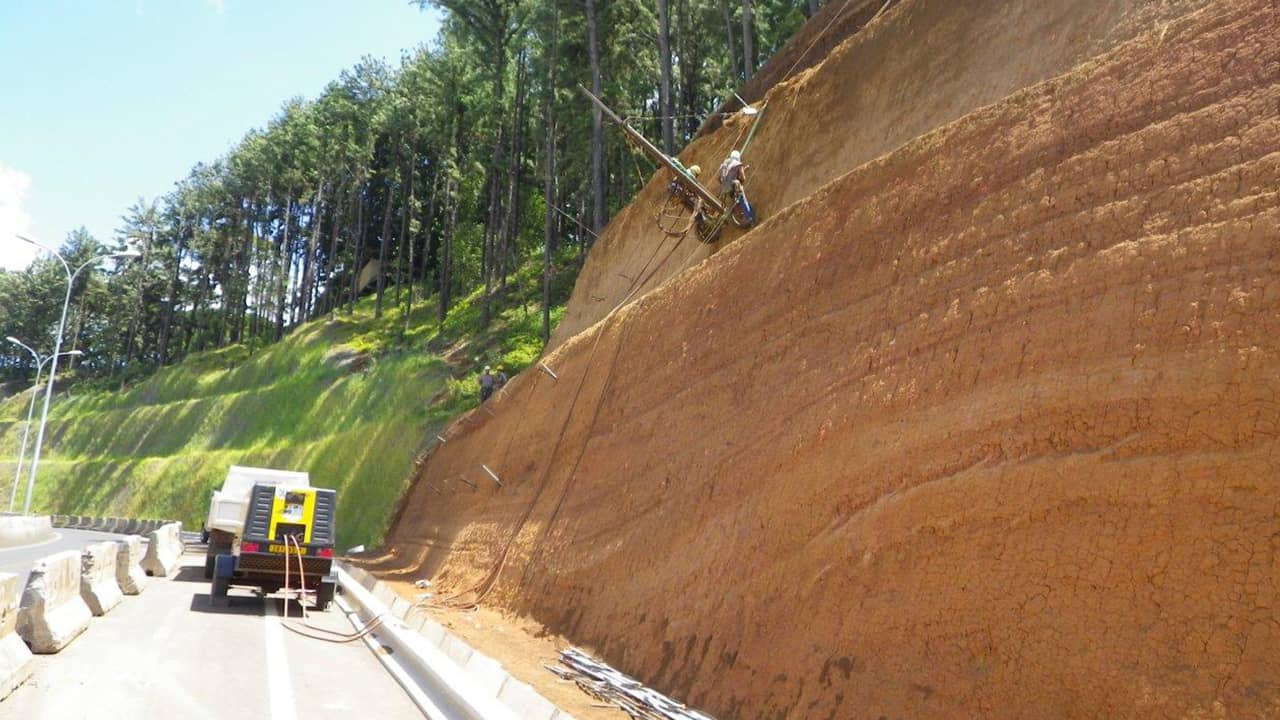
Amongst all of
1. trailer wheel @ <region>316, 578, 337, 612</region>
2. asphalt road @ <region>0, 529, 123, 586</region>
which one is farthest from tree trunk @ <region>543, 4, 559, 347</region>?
trailer wheel @ <region>316, 578, 337, 612</region>

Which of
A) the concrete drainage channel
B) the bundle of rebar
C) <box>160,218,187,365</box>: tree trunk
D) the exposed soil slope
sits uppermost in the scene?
<box>160,218,187,365</box>: tree trunk

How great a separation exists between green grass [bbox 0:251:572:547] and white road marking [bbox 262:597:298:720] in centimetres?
2049

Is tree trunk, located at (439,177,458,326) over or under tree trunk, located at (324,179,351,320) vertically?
under

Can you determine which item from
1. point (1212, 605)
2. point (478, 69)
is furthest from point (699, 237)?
point (478, 69)

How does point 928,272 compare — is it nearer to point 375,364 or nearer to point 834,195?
point 834,195

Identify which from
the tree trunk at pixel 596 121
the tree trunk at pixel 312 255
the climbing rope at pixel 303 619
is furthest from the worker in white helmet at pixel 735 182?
the tree trunk at pixel 312 255

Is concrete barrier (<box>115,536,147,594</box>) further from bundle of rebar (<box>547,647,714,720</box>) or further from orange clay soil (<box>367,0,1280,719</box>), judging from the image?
bundle of rebar (<box>547,647,714,720</box>)

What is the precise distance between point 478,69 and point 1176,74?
44623 mm

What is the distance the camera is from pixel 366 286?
78250 millimetres

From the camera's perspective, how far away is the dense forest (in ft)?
125

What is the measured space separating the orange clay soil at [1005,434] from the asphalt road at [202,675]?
3.27 metres

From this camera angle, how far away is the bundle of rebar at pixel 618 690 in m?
9.57

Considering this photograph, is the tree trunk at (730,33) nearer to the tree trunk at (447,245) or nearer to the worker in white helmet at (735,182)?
the tree trunk at (447,245)

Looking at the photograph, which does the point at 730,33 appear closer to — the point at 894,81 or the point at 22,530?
the point at 894,81
